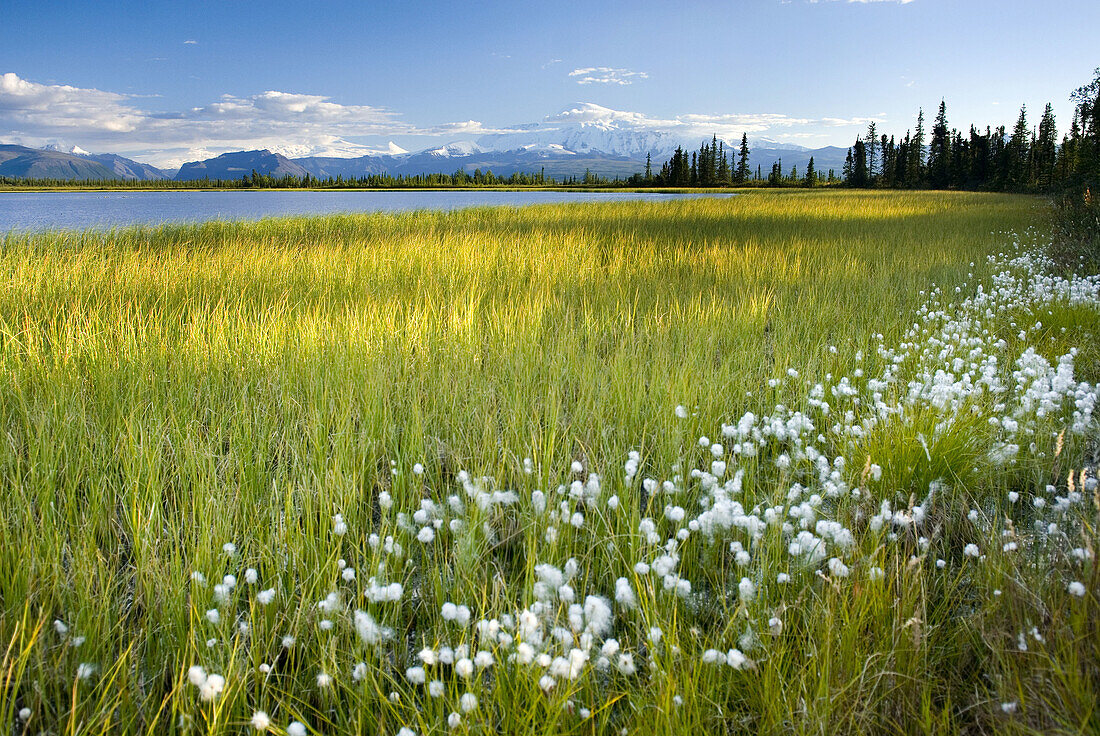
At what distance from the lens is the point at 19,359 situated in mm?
4609

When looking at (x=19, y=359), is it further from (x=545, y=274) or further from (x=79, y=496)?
(x=545, y=274)

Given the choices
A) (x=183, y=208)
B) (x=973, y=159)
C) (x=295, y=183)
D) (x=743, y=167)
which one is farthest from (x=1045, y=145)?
(x=295, y=183)

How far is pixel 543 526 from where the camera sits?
8.44 feet

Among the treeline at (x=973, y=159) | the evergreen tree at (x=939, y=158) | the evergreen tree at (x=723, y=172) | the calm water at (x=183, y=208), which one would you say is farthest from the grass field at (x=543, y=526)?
the evergreen tree at (x=723, y=172)

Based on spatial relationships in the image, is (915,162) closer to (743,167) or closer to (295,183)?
(743,167)

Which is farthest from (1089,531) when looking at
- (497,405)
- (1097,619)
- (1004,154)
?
(1004,154)

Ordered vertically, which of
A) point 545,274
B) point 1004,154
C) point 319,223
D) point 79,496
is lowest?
point 79,496

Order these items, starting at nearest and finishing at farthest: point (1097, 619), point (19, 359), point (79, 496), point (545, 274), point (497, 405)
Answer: point (1097, 619)
point (79, 496)
point (497, 405)
point (19, 359)
point (545, 274)

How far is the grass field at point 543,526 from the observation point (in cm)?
179

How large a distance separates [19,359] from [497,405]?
383 cm

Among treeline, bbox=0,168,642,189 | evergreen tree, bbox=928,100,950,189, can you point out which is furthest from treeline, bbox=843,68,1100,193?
treeline, bbox=0,168,642,189

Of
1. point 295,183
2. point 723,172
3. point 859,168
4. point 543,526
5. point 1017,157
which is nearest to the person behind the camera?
point 543,526

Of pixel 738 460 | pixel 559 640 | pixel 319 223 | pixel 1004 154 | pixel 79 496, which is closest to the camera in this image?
pixel 559 640

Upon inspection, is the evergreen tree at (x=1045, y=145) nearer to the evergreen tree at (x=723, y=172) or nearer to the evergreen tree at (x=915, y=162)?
the evergreen tree at (x=915, y=162)
